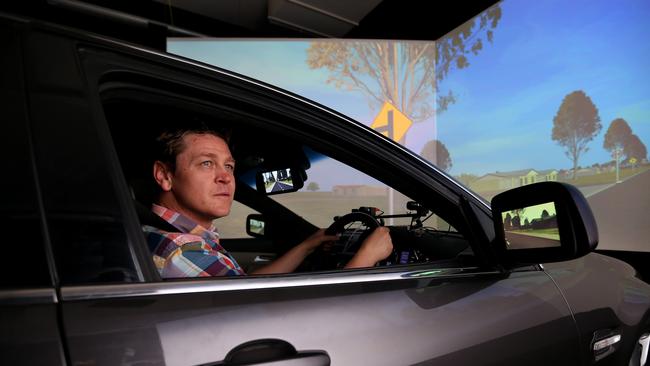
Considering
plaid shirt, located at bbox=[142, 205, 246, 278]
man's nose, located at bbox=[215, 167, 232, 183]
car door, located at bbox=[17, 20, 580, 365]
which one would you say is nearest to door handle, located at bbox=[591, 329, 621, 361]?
car door, located at bbox=[17, 20, 580, 365]

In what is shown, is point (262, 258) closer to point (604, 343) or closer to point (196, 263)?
point (196, 263)

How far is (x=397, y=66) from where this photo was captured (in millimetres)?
8164

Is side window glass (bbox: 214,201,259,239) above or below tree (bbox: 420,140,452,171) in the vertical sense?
below

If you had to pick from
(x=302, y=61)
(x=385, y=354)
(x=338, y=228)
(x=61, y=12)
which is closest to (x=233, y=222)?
(x=338, y=228)

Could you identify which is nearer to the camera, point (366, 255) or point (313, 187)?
point (366, 255)

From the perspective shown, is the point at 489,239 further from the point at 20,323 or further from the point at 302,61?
the point at 302,61

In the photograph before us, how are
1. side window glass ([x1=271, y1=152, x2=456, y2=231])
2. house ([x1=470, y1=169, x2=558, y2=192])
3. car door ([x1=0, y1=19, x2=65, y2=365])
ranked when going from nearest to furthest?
car door ([x1=0, y1=19, x2=65, y2=365]), side window glass ([x1=271, y1=152, x2=456, y2=231]), house ([x1=470, y1=169, x2=558, y2=192])

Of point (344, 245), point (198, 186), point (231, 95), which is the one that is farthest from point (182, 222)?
point (344, 245)

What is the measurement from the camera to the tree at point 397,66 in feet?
26.2

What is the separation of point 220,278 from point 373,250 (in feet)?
2.15

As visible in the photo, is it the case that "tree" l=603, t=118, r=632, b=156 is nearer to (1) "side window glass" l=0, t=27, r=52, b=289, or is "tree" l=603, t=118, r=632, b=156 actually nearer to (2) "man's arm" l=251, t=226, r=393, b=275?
(2) "man's arm" l=251, t=226, r=393, b=275

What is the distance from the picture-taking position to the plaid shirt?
1090 mm

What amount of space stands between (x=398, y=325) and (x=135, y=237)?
54 cm

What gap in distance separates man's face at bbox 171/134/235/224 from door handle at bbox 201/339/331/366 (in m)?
0.66
